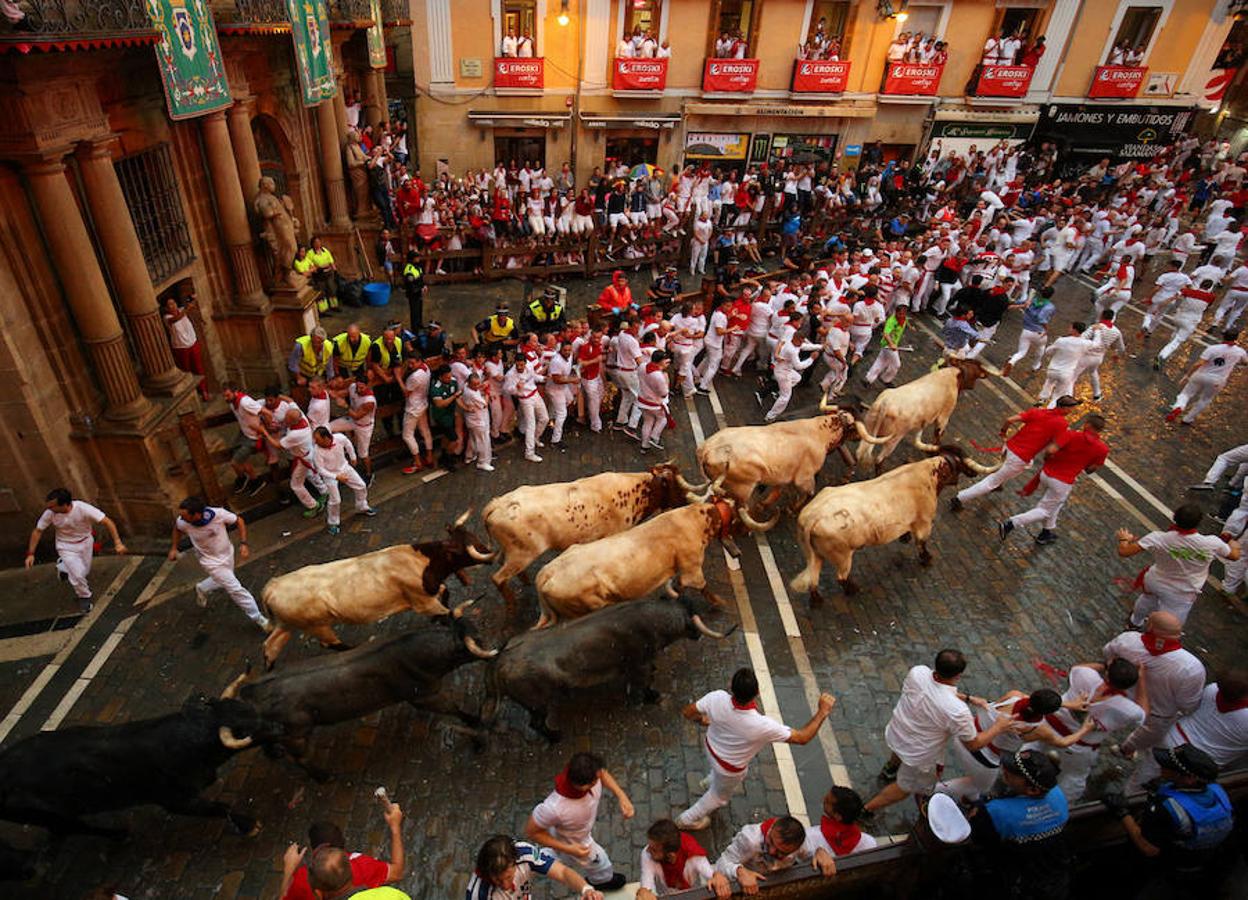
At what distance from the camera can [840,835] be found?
4684mm

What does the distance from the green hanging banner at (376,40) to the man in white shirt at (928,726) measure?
18972 millimetres

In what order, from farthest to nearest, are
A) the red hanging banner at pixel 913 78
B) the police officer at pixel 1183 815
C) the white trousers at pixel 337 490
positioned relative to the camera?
1. the red hanging banner at pixel 913 78
2. the white trousers at pixel 337 490
3. the police officer at pixel 1183 815

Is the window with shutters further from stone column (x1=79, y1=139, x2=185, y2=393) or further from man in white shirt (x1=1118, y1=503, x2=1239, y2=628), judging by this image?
man in white shirt (x1=1118, y1=503, x2=1239, y2=628)

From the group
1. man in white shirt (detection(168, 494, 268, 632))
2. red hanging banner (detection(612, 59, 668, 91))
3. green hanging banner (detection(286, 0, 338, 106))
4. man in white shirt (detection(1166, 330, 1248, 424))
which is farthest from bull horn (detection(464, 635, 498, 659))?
red hanging banner (detection(612, 59, 668, 91))

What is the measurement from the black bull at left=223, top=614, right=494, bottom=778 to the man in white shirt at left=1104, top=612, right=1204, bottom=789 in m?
5.82

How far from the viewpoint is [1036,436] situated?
30.7ft

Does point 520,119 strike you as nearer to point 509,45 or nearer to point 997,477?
point 509,45

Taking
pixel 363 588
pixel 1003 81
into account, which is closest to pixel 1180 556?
pixel 363 588

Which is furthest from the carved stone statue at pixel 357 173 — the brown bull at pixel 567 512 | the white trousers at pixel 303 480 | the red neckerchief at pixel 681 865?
the red neckerchief at pixel 681 865

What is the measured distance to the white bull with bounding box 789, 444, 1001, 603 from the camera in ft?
27.1

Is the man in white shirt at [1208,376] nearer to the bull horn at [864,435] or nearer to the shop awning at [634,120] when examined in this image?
the bull horn at [864,435]

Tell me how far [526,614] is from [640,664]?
1958 mm

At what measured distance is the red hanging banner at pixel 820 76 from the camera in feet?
80.0

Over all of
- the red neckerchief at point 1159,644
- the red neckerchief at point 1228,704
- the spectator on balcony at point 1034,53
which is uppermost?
the spectator on balcony at point 1034,53
